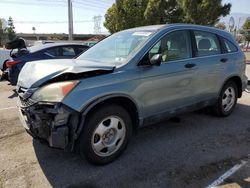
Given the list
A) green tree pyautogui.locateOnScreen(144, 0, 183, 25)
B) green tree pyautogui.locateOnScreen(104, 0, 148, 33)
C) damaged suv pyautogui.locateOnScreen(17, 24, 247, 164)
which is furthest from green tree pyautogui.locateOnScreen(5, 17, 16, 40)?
damaged suv pyautogui.locateOnScreen(17, 24, 247, 164)

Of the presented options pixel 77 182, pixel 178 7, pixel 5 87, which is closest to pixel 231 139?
pixel 77 182

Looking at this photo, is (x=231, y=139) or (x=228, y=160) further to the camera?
(x=231, y=139)

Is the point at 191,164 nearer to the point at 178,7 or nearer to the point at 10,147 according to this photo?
the point at 10,147

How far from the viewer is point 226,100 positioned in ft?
19.2

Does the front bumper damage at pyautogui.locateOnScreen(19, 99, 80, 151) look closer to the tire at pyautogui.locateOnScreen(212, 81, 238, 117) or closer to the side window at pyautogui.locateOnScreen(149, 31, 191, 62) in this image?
the side window at pyautogui.locateOnScreen(149, 31, 191, 62)

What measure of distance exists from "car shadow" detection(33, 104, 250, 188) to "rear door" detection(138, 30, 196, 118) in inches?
21.2

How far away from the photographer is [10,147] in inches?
169

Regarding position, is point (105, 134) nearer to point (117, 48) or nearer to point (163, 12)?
point (117, 48)

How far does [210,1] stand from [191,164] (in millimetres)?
18714

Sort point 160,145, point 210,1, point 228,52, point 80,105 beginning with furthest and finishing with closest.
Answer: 1. point 210,1
2. point 228,52
3. point 160,145
4. point 80,105

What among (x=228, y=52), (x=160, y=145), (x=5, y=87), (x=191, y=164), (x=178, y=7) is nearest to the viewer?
(x=191, y=164)

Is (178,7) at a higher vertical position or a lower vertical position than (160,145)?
higher

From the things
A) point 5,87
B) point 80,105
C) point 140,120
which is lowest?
point 5,87

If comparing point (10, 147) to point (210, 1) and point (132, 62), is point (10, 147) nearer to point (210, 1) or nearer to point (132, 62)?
point (132, 62)
